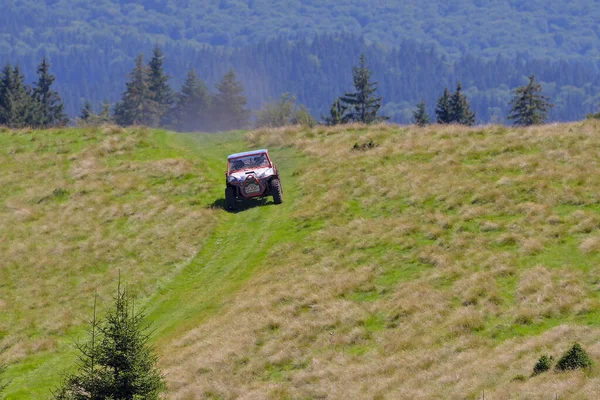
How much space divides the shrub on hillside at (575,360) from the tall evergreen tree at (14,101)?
96951mm

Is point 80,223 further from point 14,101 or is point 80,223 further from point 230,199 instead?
point 14,101

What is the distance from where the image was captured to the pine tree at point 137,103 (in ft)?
483

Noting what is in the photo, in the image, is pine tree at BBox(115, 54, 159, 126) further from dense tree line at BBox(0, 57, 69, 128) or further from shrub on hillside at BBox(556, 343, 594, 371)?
shrub on hillside at BBox(556, 343, 594, 371)

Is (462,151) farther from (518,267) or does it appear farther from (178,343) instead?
(178,343)

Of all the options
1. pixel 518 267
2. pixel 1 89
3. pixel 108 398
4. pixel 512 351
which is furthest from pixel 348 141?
pixel 1 89

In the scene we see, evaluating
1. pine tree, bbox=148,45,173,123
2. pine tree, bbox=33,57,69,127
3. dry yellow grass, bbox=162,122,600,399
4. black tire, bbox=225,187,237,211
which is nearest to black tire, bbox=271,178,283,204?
dry yellow grass, bbox=162,122,600,399

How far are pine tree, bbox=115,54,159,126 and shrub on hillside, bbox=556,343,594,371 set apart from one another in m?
129

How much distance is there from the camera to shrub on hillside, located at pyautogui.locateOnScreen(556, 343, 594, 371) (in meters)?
18.9

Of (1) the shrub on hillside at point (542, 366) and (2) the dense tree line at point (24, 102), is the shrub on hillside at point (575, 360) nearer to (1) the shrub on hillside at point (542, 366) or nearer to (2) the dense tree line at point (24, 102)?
(1) the shrub on hillside at point (542, 366)

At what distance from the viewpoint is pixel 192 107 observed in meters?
187

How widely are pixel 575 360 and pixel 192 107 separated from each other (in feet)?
564

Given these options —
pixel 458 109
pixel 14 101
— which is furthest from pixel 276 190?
pixel 14 101

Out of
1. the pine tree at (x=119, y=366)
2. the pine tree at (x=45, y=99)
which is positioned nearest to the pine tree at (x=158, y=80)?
the pine tree at (x=45, y=99)

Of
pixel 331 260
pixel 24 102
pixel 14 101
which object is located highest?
pixel 331 260
